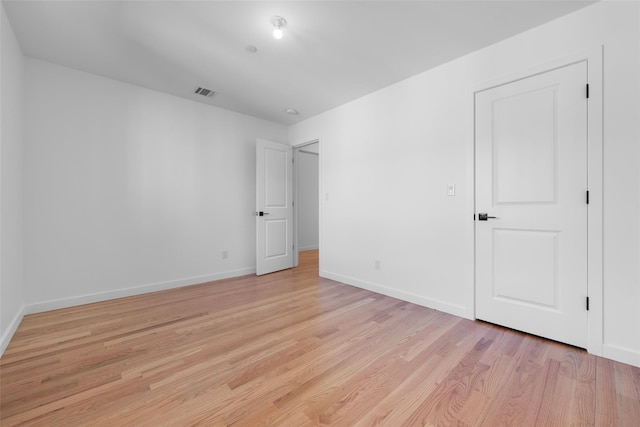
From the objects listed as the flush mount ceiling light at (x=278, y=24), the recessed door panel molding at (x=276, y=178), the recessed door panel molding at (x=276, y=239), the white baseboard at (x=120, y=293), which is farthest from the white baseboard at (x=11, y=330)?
the flush mount ceiling light at (x=278, y=24)

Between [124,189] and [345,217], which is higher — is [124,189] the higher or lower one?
the higher one

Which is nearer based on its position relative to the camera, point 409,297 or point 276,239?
point 409,297

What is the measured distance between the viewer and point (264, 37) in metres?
2.35

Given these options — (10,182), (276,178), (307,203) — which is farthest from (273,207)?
(10,182)

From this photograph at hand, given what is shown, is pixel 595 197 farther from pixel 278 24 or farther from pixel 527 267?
pixel 278 24

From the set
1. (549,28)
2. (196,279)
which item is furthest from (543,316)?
(196,279)

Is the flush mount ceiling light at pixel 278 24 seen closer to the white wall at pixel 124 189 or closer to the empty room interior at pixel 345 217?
the empty room interior at pixel 345 217

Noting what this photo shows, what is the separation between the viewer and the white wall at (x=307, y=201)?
6.76m

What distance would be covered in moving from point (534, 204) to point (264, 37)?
2.67 meters

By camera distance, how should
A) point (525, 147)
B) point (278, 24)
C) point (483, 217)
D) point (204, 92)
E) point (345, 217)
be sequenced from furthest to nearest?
point (345, 217), point (204, 92), point (483, 217), point (525, 147), point (278, 24)

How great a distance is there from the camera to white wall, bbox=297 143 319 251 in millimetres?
6762

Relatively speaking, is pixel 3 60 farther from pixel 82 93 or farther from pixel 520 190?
pixel 520 190

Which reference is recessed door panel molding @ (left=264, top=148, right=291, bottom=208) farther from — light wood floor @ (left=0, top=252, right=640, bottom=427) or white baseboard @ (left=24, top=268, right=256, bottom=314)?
light wood floor @ (left=0, top=252, right=640, bottom=427)

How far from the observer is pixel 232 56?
2.66 m
